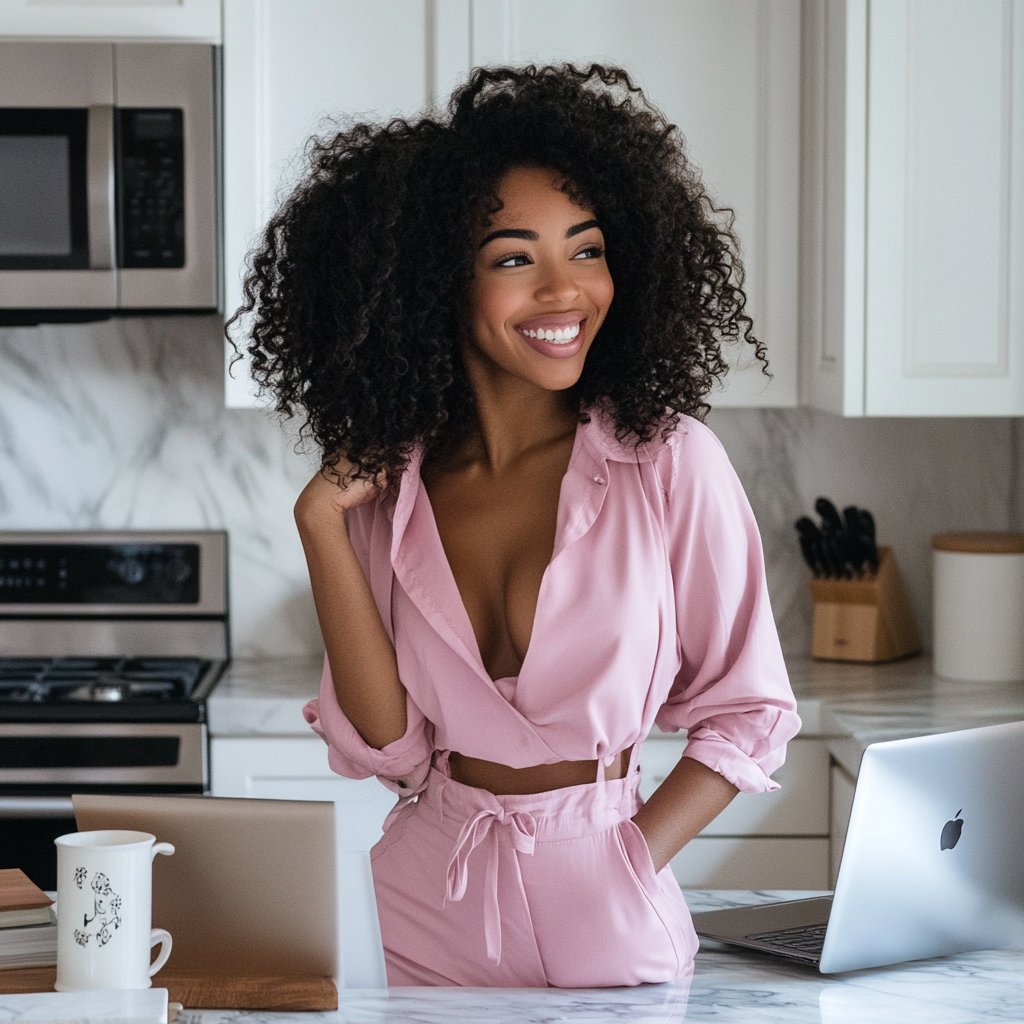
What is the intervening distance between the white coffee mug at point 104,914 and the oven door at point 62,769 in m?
1.40

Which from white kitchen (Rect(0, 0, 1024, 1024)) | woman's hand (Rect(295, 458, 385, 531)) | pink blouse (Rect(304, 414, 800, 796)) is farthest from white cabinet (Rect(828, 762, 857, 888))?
woman's hand (Rect(295, 458, 385, 531))

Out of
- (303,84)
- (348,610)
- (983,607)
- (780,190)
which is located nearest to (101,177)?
(303,84)

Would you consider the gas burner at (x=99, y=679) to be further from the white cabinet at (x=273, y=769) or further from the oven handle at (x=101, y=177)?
the oven handle at (x=101, y=177)

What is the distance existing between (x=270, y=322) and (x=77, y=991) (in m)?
0.74

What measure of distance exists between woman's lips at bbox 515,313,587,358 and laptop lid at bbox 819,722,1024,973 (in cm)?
50

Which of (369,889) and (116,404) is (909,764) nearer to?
(369,889)

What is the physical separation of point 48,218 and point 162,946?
1.79 m

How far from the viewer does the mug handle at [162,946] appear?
1.06 metres

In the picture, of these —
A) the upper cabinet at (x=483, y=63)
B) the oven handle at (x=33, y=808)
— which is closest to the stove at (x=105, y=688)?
the oven handle at (x=33, y=808)

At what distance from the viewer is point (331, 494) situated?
56.2 inches

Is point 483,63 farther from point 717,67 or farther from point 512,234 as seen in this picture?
point 512,234

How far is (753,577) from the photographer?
1.41 metres

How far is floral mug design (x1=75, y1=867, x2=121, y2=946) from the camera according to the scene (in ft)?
3.35

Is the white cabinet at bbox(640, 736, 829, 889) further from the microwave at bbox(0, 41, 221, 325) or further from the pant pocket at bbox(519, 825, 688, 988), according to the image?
the microwave at bbox(0, 41, 221, 325)
